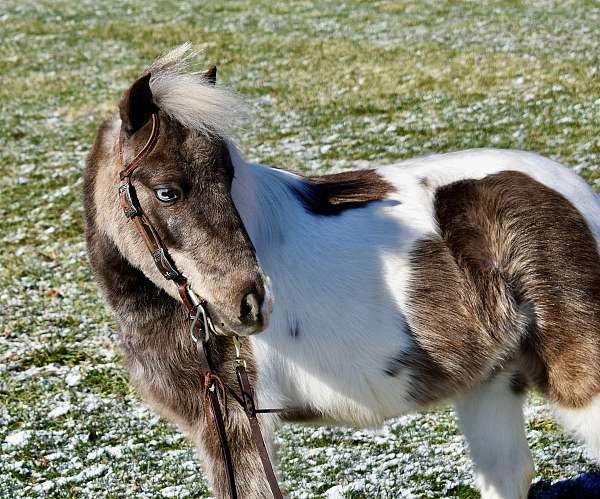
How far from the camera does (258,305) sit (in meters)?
3.73

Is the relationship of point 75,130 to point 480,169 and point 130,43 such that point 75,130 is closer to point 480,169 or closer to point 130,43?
point 130,43

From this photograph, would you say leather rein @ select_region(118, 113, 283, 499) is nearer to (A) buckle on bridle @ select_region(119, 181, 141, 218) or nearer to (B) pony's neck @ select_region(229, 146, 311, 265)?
(A) buckle on bridle @ select_region(119, 181, 141, 218)

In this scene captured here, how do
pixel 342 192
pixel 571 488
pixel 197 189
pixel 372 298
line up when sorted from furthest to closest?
pixel 571 488 → pixel 342 192 → pixel 372 298 → pixel 197 189

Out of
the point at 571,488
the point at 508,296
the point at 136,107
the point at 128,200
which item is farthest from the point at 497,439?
the point at 136,107

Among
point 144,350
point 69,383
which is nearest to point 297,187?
point 144,350

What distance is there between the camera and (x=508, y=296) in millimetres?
4461

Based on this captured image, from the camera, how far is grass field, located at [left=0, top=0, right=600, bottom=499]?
614cm

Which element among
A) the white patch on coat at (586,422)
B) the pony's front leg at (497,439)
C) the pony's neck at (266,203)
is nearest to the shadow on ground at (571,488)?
the pony's front leg at (497,439)

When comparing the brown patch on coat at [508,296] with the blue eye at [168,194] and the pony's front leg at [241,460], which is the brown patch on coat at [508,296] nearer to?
the pony's front leg at [241,460]

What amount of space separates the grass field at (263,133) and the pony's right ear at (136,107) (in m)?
0.55

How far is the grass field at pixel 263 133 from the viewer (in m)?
6.14

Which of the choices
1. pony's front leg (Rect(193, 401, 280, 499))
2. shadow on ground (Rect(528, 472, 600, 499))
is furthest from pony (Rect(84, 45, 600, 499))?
shadow on ground (Rect(528, 472, 600, 499))

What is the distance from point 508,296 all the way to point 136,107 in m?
2.09

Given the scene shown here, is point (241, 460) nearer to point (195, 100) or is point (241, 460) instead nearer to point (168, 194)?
point (168, 194)
